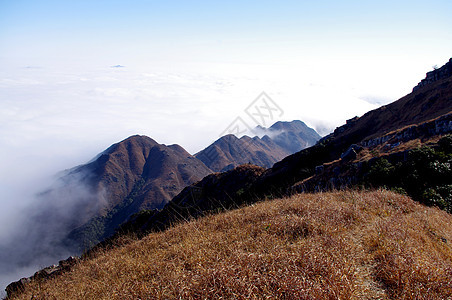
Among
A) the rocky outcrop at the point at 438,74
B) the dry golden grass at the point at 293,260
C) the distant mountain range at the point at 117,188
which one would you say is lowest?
the distant mountain range at the point at 117,188

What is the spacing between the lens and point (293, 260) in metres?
4.11

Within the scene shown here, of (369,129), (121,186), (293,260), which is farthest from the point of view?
(121,186)

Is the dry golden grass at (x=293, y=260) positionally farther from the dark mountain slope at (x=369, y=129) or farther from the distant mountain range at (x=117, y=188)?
the distant mountain range at (x=117, y=188)

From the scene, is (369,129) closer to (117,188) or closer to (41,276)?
(41,276)

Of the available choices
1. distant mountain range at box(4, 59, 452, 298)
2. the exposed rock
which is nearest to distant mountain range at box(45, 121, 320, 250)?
distant mountain range at box(4, 59, 452, 298)

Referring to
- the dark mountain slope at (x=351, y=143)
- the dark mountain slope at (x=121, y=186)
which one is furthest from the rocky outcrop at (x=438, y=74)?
the dark mountain slope at (x=121, y=186)

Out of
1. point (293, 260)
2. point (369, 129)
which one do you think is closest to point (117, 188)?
point (369, 129)

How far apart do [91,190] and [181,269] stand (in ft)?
632

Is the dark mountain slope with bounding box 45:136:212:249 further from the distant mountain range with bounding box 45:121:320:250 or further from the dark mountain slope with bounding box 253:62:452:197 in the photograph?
the dark mountain slope with bounding box 253:62:452:197

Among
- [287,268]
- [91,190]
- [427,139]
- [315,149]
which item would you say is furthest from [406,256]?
[91,190]

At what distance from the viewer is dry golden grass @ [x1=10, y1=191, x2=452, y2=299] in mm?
3582

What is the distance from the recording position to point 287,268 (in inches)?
155

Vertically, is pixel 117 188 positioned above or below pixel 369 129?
below

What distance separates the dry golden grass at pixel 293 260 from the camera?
358 cm
